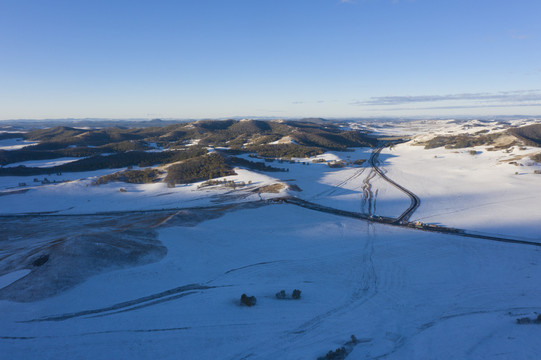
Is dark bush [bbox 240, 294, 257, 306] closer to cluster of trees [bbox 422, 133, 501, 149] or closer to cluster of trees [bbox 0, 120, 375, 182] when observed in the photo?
cluster of trees [bbox 0, 120, 375, 182]

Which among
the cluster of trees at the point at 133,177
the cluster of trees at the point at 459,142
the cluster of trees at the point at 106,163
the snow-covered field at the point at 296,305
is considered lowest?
the snow-covered field at the point at 296,305

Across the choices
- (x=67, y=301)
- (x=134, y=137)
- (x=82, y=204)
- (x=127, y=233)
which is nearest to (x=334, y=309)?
(x=67, y=301)

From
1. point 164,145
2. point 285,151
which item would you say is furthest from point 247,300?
point 164,145

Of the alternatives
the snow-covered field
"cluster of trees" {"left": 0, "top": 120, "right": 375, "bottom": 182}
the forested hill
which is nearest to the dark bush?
the snow-covered field

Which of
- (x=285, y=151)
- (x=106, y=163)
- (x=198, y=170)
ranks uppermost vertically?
(x=285, y=151)

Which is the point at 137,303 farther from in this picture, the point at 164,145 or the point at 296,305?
the point at 164,145

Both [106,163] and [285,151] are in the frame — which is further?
[285,151]

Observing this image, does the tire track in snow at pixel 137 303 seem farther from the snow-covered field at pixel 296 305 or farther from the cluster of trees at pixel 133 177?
the cluster of trees at pixel 133 177


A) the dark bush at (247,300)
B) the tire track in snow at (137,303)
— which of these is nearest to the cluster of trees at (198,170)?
the tire track in snow at (137,303)
